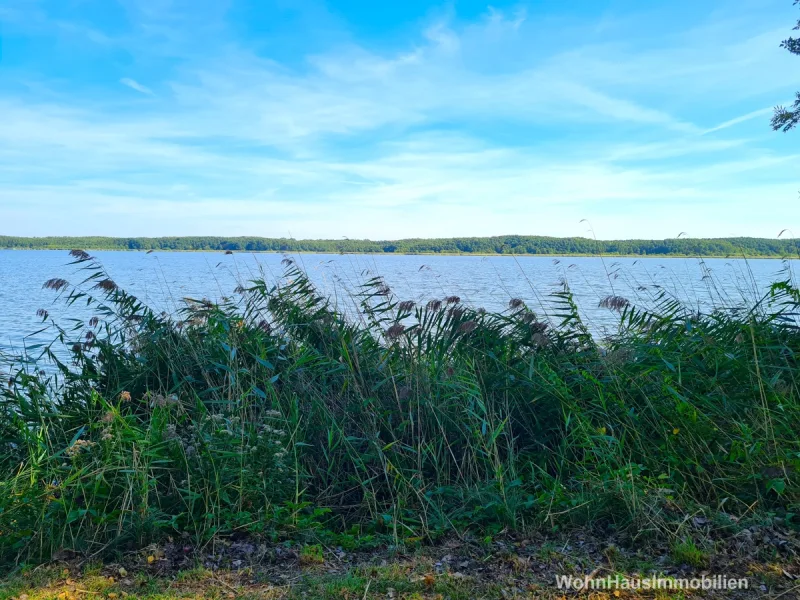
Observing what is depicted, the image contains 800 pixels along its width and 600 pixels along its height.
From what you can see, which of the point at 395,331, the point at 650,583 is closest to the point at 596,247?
the point at 395,331

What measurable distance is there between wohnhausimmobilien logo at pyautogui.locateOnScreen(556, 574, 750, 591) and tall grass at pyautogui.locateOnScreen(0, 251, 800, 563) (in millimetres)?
485

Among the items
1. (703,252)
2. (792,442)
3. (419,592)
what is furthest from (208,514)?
(703,252)

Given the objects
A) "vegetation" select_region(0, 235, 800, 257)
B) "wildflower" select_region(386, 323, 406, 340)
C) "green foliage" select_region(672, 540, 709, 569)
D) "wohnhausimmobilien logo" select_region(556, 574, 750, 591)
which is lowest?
"wohnhausimmobilien logo" select_region(556, 574, 750, 591)

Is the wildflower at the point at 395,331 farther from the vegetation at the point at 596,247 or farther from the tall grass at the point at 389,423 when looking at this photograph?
the vegetation at the point at 596,247

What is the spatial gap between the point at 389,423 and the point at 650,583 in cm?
222

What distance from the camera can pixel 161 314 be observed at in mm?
6273

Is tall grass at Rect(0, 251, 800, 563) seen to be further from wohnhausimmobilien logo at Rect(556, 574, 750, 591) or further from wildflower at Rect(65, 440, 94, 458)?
wohnhausimmobilien logo at Rect(556, 574, 750, 591)

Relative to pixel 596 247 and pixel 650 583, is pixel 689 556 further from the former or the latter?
pixel 596 247

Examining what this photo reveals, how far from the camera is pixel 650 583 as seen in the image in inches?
132

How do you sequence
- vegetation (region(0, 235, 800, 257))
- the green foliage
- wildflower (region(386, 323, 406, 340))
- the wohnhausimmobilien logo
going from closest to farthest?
the wohnhausimmobilien logo, the green foliage, wildflower (region(386, 323, 406, 340)), vegetation (region(0, 235, 800, 257))

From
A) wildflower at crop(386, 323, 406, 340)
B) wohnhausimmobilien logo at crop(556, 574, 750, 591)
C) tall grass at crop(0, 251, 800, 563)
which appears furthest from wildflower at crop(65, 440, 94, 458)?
wohnhausimmobilien logo at crop(556, 574, 750, 591)

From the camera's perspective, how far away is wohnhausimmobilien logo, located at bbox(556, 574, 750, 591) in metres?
3.31

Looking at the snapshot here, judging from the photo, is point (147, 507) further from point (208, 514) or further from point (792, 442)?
point (792, 442)

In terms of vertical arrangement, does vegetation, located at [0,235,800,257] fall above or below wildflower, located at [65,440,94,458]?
above
